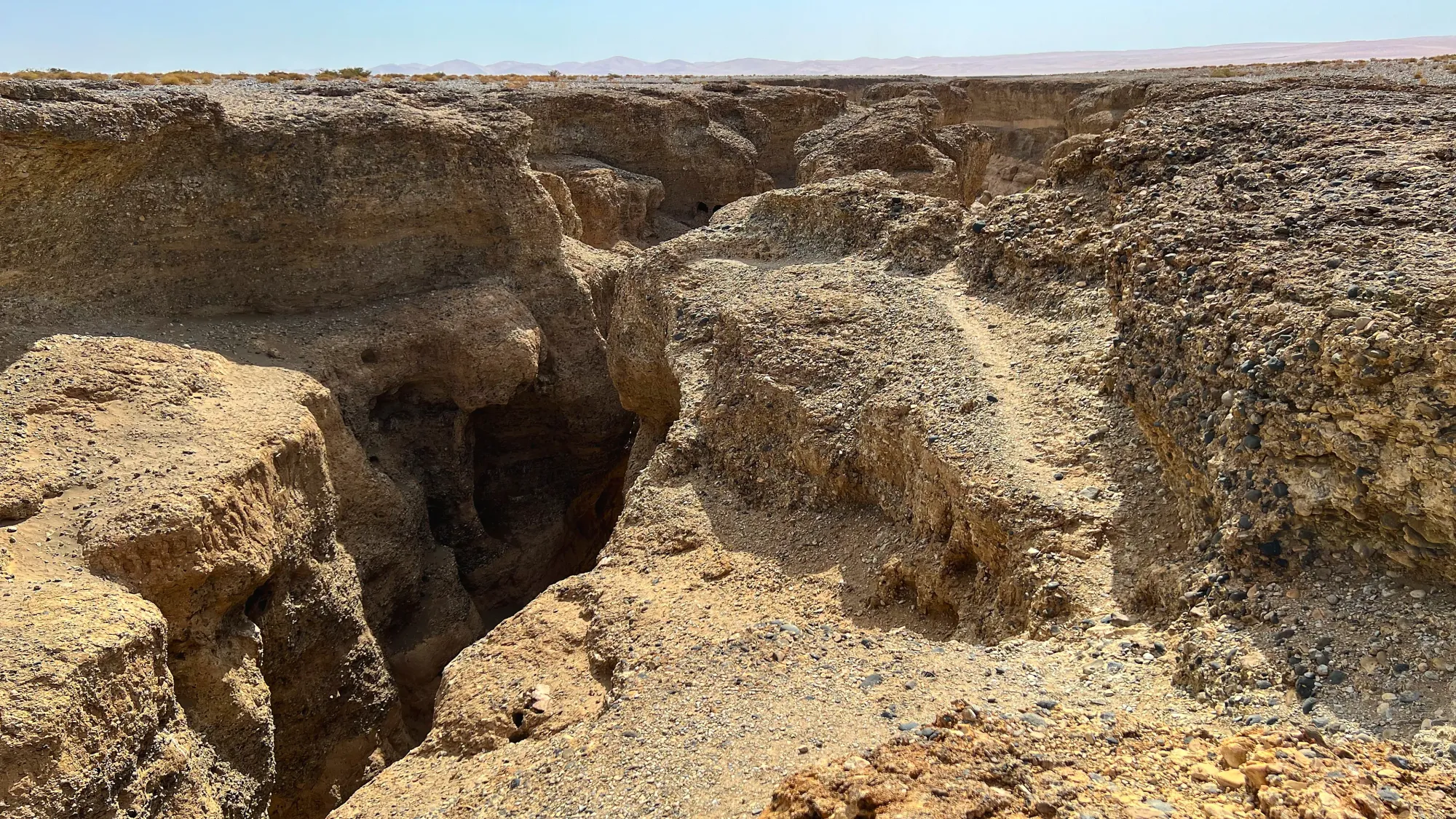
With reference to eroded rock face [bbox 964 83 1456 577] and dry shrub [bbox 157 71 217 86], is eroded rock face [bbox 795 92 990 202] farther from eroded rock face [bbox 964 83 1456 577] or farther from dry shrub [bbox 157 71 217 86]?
dry shrub [bbox 157 71 217 86]

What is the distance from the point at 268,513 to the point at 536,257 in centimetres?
493

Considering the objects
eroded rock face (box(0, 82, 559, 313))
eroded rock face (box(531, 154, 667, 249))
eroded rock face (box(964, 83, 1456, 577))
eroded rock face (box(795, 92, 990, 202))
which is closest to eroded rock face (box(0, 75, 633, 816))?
eroded rock face (box(0, 82, 559, 313))

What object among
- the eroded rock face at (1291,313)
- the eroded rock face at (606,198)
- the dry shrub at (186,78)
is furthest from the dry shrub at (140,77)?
the eroded rock face at (1291,313)

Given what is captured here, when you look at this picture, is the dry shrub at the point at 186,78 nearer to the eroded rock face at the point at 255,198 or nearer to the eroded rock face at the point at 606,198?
the eroded rock face at the point at 606,198

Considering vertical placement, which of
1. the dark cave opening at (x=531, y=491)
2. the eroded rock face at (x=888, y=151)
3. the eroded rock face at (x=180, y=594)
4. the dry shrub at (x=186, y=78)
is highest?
the dry shrub at (x=186, y=78)

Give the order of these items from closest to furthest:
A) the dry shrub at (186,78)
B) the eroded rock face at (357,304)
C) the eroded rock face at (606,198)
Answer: the eroded rock face at (357,304), the eroded rock face at (606,198), the dry shrub at (186,78)

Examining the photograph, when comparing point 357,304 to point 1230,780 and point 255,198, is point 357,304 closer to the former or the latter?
point 255,198

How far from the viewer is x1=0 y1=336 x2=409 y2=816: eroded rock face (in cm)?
539

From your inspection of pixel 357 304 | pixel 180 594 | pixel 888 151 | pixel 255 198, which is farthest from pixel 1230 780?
pixel 888 151

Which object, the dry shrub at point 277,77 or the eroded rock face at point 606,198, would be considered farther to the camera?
the dry shrub at point 277,77

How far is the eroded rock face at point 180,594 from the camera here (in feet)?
17.7

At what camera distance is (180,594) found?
6.57 metres

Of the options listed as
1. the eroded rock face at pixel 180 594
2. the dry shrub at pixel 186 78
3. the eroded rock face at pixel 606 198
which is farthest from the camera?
the dry shrub at pixel 186 78

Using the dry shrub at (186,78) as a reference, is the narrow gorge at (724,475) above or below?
below
